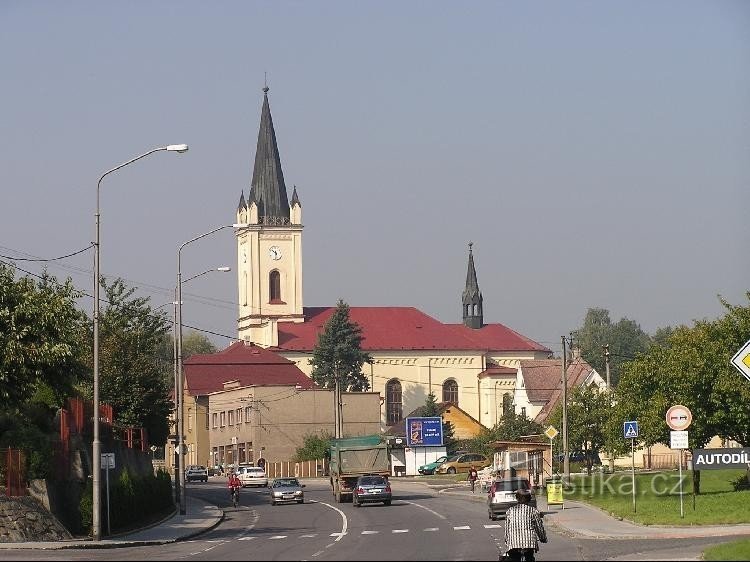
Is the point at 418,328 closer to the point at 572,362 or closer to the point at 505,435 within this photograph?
the point at 572,362

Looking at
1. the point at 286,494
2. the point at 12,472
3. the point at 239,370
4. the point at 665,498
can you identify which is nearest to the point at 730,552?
the point at 12,472

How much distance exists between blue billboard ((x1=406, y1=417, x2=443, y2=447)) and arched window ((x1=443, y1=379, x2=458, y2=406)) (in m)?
43.6

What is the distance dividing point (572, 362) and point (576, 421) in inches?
2136

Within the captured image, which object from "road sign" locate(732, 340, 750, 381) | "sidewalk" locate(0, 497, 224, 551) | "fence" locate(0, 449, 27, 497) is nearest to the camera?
"road sign" locate(732, 340, 750, 381)

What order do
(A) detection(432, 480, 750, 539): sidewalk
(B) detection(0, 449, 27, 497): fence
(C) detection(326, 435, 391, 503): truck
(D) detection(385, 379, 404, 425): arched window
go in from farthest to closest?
(D) detection(385, 379, 404, 425): arched window < (C) detection(326, 435, 391, 503): truck < (B) detection(0, 449, 27, 497): fence < (A) detection(432, 480, 750, 539): sidewalk

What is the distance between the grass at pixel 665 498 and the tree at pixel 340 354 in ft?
235

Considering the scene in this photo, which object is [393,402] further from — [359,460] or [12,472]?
[12,472]

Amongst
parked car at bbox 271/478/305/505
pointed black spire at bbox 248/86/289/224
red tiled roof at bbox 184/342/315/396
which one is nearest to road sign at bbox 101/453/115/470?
parked car at bbox 271/478/305/505

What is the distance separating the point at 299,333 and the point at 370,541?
113 m

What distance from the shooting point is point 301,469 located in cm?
10625

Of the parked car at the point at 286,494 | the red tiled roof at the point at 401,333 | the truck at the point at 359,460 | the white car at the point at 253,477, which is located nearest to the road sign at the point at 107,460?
the parked car at the point at 286,494

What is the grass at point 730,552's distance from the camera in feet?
76.3

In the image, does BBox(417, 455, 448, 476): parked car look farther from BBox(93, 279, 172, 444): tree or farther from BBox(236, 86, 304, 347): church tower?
BBox(236, 86, 304, 347): church tower

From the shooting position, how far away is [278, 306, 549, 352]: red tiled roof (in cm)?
14725
